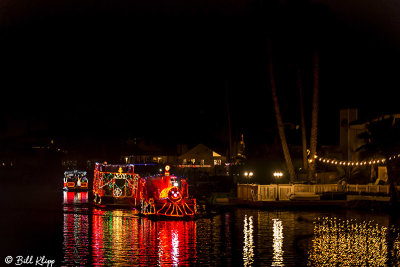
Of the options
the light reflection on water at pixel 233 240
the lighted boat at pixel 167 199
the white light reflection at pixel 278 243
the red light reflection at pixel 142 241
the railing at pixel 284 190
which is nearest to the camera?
the white light reflection at pixel 278 243

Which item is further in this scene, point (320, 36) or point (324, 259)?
point (320, 36)

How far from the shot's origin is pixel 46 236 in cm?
2523

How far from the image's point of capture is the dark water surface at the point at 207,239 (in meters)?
19.6

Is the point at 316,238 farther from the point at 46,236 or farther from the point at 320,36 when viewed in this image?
the point at 320,36

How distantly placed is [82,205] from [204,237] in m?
18.5

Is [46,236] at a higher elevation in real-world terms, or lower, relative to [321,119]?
lower

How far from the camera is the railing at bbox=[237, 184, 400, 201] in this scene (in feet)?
131

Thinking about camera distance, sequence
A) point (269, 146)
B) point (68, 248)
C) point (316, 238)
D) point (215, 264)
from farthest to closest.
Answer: point (269, 146), point (316, 238), point (68, 248), point (215, 264)

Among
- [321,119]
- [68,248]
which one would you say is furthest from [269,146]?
[68,248]

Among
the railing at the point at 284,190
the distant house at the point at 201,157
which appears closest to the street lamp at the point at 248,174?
the railing at the point at 284,190

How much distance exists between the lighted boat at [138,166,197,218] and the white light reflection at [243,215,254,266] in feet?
10.2

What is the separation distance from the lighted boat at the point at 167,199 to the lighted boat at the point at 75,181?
30.5 meters

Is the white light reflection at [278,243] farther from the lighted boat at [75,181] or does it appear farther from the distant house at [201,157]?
the distant house at [201,157]

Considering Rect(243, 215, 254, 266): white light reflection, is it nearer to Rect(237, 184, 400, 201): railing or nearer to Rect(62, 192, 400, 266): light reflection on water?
Rect(62, 192, 400, 266): light reflection on water
